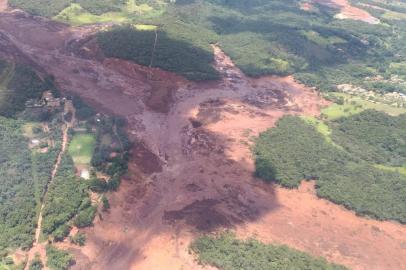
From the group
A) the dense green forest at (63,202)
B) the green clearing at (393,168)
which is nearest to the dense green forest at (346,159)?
the green clearing at (393,168)

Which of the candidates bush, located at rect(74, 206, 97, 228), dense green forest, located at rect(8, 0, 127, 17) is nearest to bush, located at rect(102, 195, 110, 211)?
bush, located at rect(74, 206, 97, 228)

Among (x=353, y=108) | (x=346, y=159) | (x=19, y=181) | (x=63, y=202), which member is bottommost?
(x=19, y=181)

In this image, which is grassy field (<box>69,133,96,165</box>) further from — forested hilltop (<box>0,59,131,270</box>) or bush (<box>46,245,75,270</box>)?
bush (<box>46,245,75,270</box>)

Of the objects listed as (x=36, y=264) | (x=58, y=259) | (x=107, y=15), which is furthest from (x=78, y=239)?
(x=107, y=15)

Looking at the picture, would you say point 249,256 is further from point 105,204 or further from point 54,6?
point 54,6

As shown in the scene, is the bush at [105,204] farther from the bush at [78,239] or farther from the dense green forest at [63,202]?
the bush at [78,239]

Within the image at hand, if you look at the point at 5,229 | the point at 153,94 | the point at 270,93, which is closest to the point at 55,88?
the point at 153,94
